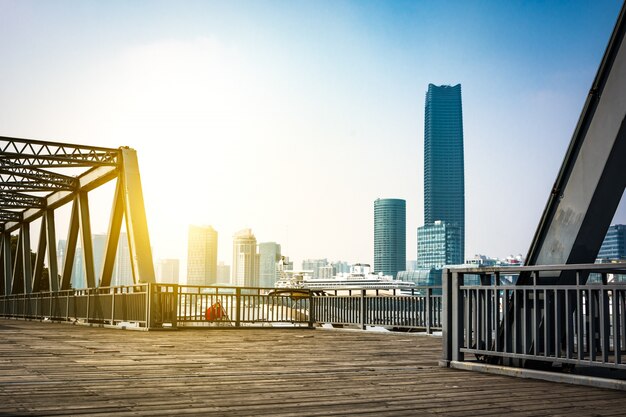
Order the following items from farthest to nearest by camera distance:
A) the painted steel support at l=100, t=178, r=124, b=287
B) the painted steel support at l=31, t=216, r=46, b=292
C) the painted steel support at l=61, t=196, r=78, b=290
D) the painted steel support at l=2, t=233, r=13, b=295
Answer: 1. the painted steel support at l=2, t=233, r=13, b=295
2. the painted steel support at l=31, t=216, r=46, b=292
3. the painted steel support at l=61, t=196, r=78, b=290
4. the painted steel support at l=100, t=178, r=124, b=287

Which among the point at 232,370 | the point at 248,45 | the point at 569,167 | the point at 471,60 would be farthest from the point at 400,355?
the point at 471,60

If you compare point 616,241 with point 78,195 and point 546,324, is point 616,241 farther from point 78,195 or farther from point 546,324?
point 546,324

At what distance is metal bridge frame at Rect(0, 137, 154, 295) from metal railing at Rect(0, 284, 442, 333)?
1.68 metres

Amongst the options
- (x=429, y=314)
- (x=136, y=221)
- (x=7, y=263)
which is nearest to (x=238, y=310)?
(x=136, y=221)

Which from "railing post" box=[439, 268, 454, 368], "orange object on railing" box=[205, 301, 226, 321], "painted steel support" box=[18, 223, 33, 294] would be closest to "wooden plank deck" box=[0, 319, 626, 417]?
"railing post" box=[439, 268, 454, 368]

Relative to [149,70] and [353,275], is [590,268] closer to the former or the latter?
[149,70]

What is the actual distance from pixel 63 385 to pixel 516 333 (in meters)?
4.45

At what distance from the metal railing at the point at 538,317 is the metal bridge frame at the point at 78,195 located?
14.2 m

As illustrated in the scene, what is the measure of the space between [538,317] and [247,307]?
45.1ft

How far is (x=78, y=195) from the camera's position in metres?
30.0

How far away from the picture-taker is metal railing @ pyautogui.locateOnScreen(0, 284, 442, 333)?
1611 cm

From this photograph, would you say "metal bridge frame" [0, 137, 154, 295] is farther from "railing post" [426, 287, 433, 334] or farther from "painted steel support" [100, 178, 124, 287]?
"railing post" [426, 287, 433, 334]

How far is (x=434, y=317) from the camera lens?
15297mm

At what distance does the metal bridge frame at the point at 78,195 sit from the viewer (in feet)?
70.5
